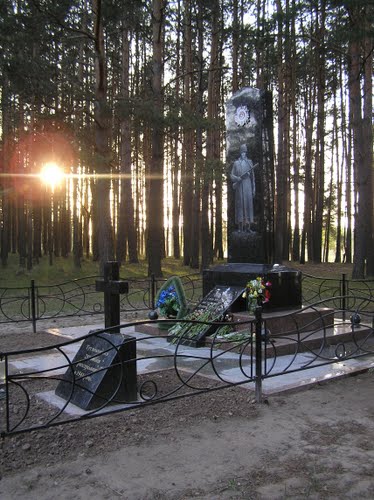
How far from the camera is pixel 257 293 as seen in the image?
7.87 meters

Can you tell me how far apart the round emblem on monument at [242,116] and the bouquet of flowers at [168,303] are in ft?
10.9

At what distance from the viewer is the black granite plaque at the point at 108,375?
4891 millimetres

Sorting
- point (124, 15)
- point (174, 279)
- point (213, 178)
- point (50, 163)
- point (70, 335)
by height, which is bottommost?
point (70, 335)

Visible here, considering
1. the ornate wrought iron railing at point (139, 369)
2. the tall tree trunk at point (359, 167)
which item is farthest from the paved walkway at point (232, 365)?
the tall tree trunk at point (359, 167)

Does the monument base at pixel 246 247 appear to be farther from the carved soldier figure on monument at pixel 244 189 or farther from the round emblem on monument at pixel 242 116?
the round emblem on monument at pixel 242 116

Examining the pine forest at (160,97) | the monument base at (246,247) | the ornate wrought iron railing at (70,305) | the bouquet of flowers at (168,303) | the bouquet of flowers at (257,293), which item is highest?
the pine forest at (160,97)

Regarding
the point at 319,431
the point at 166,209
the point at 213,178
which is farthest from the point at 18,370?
the point at 166,209

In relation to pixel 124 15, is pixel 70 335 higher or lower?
lower

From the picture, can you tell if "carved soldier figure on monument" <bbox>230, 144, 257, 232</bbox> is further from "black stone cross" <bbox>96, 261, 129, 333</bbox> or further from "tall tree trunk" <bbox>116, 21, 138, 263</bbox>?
"tall tree trunk" <bbox>116, 21, 138, 263</bbox>

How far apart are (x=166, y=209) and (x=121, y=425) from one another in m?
44.1

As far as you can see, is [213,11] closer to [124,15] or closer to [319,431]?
[124,15]

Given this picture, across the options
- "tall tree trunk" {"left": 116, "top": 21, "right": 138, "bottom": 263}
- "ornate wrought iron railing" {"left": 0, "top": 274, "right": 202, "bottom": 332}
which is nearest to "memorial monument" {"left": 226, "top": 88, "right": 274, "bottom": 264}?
"ornate wrought iron railing" {"left": 0, "top": 274, "right": 202, "bottom": 332}

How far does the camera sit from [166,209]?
48312mm

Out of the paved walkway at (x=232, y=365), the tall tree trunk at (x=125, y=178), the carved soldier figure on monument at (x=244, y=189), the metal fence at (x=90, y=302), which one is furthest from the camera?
the tall tree trunk at (x=125, y=178)
